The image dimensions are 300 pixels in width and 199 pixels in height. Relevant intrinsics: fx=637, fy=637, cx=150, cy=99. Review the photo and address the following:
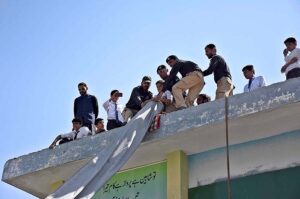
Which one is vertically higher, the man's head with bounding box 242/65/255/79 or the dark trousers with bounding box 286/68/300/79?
the man's head with bounding box 242/65/255/79

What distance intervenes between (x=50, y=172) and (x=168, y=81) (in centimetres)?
200

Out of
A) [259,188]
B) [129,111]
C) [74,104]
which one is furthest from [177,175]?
[74,104]

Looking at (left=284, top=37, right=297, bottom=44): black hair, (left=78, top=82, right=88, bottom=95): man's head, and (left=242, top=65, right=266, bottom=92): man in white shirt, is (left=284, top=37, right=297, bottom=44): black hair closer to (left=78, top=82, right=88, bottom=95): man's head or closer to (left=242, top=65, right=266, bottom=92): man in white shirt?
(left=242, top=65, right=266, bottom=92): man in white shirt

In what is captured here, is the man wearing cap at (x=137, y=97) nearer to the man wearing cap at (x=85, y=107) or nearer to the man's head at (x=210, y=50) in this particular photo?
the man wearing cap at (x=85, y=107)

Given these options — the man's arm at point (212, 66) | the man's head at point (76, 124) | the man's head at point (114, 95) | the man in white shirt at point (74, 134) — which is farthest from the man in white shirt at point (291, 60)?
the man's head at point (76, 124)

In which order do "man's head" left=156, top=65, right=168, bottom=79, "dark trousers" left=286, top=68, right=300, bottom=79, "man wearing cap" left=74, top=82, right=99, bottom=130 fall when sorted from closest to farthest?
Answer: "dark trousers" left=286, top=68, right=300, bottom=79
"man's head" left=156, top=65, right=168, bottom=79
"man wearing cap" left=74, top=82, right=99, bottom=130

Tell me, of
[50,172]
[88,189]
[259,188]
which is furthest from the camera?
[50,172]

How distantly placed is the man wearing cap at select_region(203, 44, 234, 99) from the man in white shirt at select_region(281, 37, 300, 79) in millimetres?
751

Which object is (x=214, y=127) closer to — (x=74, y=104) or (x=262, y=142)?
(x=262, y=142)

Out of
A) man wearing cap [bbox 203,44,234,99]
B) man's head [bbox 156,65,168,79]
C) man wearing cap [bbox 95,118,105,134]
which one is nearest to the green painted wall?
man wearing cap [bbox 203,44,234,99]

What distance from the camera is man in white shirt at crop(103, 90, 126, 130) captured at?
874cm

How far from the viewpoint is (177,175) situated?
754cm

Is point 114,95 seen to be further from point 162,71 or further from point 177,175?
point 177,175

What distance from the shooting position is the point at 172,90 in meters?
8.00
